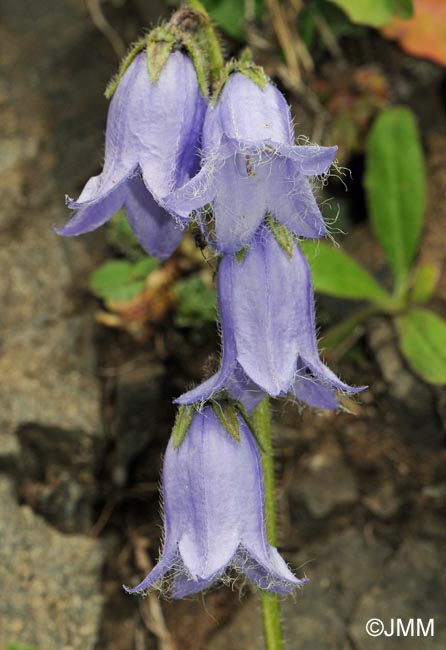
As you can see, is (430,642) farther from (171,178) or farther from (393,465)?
(171,178)

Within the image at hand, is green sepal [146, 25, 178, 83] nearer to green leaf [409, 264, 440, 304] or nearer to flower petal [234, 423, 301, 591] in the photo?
flower petal [234, 423, 301, 591]

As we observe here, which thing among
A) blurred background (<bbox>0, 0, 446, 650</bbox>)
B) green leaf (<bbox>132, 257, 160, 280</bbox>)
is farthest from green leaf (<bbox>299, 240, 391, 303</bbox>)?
green leaf (<bbox>132, 257, 160, 280</bbox>)

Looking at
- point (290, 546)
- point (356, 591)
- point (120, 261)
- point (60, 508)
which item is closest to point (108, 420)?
point (60, 508)

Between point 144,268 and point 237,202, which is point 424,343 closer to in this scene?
point 144,268

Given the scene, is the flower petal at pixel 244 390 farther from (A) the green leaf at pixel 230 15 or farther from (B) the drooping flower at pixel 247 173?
(A) the green leaf at pixel 230 15

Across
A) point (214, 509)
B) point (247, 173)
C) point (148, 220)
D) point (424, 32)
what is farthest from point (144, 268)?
point (424, 32)
